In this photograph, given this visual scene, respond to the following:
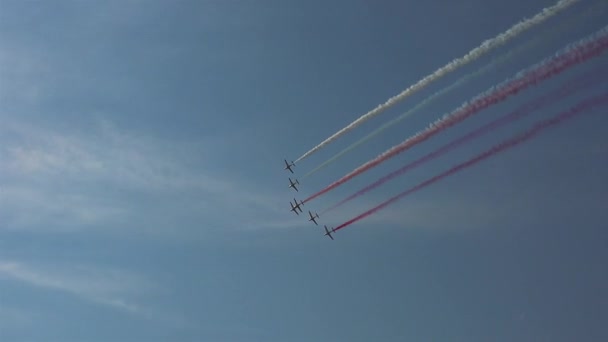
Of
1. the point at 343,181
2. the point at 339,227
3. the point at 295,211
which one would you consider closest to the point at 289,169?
the point at 295,211

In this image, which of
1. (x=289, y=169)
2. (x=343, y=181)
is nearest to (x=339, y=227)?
(x=343, y=181)

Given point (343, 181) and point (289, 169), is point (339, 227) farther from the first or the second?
point (289, 169)

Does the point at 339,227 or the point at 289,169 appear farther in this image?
the point at 289,169

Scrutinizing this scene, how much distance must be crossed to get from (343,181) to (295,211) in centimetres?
1773

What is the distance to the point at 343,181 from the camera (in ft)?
136

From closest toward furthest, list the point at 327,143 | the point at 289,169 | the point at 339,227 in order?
1. the point at 327,143
2. the point at 339,227
3. the point at 289,169

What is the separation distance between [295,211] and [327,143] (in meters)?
18.3

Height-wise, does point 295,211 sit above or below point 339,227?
above

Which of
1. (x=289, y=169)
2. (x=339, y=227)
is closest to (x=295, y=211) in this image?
(x=289, y=169)

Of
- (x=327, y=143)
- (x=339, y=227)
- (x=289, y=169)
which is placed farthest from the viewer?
(x=289, y=169)

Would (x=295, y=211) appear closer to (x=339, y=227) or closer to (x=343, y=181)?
(x=339, y=227)

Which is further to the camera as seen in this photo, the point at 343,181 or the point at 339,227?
the point at 339,227

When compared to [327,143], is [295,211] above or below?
above

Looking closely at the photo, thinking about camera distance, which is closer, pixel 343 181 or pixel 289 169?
pixel 343 181
